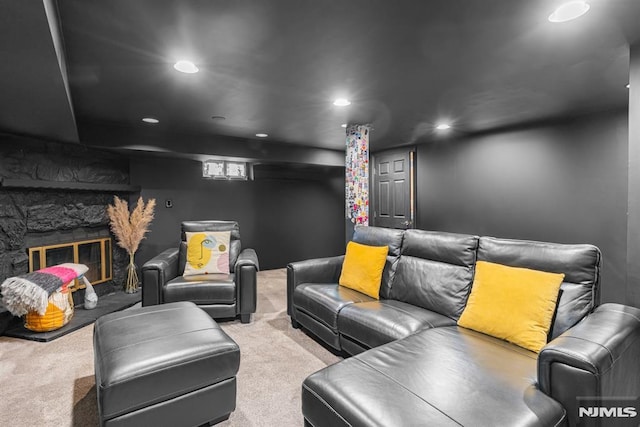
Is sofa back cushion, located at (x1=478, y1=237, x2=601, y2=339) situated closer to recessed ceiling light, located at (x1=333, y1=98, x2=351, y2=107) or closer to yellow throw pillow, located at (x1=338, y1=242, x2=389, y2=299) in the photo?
yellow throw pillow, located at (x1=338, y1=242, x2=389, y2=299)

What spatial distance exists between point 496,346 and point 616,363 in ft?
1.60

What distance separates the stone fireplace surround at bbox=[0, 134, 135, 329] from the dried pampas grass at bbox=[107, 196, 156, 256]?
15 centimetres

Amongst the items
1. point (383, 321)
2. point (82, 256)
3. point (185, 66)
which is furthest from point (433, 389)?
point (82, 256)

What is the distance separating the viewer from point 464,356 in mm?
1547

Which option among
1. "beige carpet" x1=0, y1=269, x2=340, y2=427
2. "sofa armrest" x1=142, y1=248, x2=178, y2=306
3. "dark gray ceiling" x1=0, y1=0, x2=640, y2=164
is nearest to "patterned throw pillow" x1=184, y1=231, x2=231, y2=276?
"sofa armrest" x1=142, y1=248, x2=178, y2=306

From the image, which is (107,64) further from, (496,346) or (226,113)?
(496,346)

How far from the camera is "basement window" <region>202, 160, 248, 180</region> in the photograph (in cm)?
495

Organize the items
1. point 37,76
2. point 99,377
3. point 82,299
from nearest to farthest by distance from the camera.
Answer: point 99,377
point 37,76
point 82,299

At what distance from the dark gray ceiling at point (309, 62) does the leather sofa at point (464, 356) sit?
1216 millimetres

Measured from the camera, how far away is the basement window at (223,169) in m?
4.95

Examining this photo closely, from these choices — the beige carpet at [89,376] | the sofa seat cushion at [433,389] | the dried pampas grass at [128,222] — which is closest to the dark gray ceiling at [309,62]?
the dried pampas grass at [128,222]

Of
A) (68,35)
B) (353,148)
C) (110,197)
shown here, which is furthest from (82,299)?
(353,148)

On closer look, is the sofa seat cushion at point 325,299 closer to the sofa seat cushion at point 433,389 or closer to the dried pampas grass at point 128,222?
the sofa seat cushion at point 433,389

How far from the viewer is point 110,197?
13.9 ft
